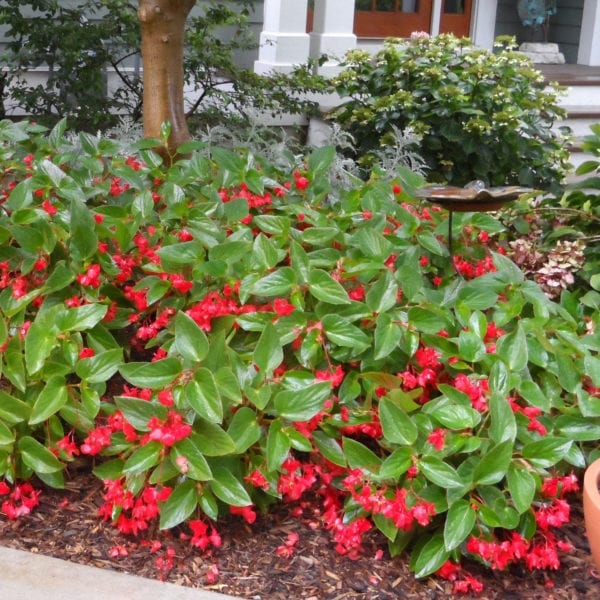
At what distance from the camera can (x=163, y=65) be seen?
166 inches

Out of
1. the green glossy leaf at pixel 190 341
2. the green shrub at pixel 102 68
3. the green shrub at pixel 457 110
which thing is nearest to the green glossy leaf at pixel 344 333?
the green glossy leaf at pixel 190 341

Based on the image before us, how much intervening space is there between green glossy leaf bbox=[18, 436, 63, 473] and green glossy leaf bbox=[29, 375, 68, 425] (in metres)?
0.06

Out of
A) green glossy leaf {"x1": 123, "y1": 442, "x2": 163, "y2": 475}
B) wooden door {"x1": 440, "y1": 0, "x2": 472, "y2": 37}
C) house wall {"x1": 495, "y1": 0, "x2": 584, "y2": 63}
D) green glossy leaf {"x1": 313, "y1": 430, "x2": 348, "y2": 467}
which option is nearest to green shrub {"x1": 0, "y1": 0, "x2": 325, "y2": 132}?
green glossy leaf {"x1": 313, "y1": 430, "x2": 348, "y2": 467}

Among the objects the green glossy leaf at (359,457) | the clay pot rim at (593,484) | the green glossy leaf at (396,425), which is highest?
the green glossy leaf at (396,425)

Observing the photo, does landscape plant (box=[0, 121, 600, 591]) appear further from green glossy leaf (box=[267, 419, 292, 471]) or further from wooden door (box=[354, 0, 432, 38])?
wooden door (box=[354, 0, 432, 38])

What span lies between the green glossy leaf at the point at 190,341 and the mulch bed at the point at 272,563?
501 millimetres

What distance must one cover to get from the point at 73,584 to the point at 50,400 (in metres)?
0.51

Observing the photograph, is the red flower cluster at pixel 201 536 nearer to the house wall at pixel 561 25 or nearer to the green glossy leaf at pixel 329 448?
the green glossy leaf at pixel 329 448

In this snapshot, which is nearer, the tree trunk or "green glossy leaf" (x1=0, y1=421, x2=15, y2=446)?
"green glossy leaf" (x1=0, y1=421, x2=15, y2=446)

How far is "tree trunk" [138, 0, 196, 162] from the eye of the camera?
4070mm

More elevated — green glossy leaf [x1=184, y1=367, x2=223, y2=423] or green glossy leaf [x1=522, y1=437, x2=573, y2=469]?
green glossy leaf [x1=184, y1=367, x2=223, y2=423]

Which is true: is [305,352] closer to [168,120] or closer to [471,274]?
[471,274]

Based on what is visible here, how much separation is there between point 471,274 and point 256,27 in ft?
15.9

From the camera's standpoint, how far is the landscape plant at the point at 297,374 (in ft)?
8.29
